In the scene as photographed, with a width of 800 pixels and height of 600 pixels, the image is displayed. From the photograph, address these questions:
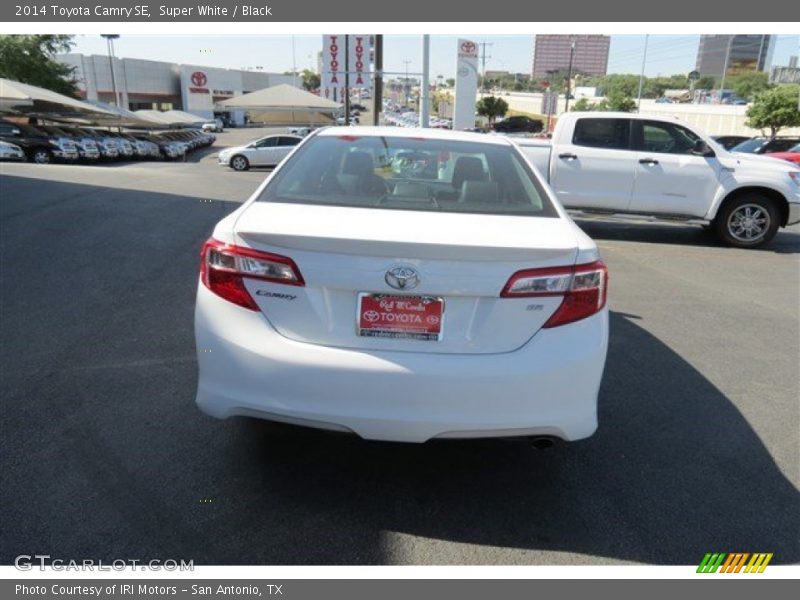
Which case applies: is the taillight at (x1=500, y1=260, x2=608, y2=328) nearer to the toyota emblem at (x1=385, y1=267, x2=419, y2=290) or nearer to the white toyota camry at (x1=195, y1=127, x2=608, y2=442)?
the white toyota camry at (x1=195, y1=127, x2=608, y2=442)

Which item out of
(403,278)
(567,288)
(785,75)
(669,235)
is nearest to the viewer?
(403,278)

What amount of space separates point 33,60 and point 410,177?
2194 inches

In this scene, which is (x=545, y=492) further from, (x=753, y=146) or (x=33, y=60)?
(x=33, y=60)

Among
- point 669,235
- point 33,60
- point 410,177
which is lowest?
point 669,235

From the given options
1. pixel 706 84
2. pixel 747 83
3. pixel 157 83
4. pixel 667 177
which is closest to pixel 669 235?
pixel 667 177

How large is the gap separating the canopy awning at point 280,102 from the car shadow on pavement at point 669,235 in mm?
30774

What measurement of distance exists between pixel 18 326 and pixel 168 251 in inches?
116

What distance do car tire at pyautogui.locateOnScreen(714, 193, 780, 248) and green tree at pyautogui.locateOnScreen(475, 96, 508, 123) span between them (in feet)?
206

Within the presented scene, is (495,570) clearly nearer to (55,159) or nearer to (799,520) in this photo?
(799,520)

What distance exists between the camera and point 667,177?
995cm

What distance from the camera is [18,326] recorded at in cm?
510

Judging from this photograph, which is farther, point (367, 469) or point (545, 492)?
point (367, 469)

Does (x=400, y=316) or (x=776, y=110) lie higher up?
(x=776, y=110)

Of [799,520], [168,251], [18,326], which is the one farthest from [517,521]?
[168,251]
